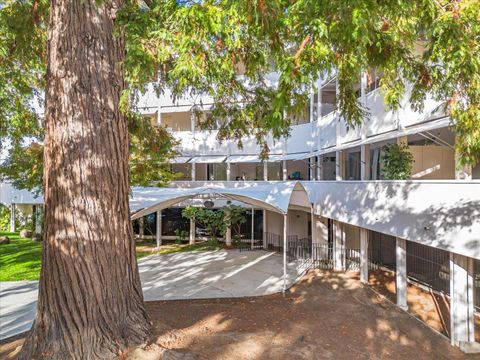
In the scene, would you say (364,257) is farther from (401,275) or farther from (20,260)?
(20,260)

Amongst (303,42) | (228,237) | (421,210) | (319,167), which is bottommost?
(228,237)

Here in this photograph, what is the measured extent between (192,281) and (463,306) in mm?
→ 8521

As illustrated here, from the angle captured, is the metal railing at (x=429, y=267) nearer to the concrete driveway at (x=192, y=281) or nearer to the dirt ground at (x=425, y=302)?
the dirt ground at (x=425, y=302)

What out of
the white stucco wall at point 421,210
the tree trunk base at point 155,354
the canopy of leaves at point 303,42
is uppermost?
the canopy of leaves at point 303,42

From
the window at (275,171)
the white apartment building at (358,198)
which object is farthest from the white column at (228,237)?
the window at (275,171)

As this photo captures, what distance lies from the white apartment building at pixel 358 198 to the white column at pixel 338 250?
0.05 metres

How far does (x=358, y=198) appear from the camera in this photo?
11859mm

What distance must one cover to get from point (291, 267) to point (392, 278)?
13.6ft

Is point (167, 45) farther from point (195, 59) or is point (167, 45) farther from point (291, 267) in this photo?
point (291, 267)

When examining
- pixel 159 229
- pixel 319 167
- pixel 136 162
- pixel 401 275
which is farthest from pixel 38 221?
pixel 401 275

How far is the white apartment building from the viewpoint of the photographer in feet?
24.8

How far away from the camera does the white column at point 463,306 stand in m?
7.44

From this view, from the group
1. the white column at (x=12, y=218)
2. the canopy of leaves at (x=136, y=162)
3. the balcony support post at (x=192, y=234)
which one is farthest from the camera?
the white column at (x=12, y=218)

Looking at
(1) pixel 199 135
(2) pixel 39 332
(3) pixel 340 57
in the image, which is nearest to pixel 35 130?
(1) pixel 199 135
